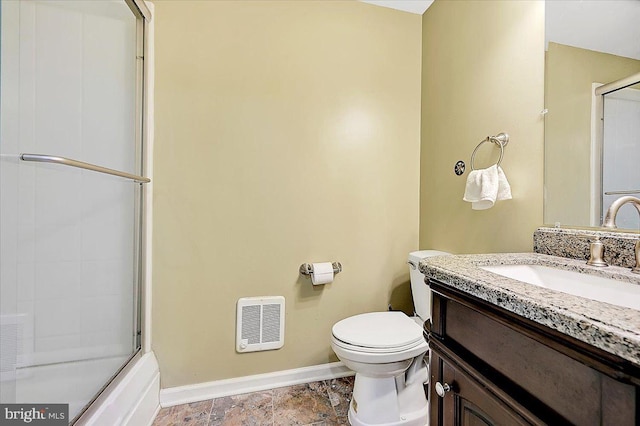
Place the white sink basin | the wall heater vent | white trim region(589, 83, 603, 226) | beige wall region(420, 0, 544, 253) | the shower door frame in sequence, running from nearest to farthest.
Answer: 1. the white sink basin
2. white trim region(589, 83, 603, 226)
3. beige wall region(420, 0, 544, 253)
4. the shower door frame
5. the wall heater vent

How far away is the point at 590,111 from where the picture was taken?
Result: 36.0 inches

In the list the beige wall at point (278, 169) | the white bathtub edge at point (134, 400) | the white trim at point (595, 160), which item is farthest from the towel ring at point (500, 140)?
the white bathtub edge at point (134, 400)

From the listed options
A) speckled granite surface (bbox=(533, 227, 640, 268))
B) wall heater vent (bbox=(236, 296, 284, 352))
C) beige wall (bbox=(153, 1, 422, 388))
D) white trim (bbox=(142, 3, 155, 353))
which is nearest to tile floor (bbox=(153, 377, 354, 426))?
beige wall (bbox=(153, 1, 422, 388))

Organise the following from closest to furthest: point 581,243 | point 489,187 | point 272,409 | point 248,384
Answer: point 581,243 → point 489,187 → point 272,409 → point 248,384

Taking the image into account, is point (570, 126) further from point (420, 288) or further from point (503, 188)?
point (420, 288)

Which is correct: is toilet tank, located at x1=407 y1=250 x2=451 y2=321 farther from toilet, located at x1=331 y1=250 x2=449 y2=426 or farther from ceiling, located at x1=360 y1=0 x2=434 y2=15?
ceiling, located at x1=360 y1=0 x2=434 y2=15

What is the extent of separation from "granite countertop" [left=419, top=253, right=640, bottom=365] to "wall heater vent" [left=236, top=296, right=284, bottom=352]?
1048 mm

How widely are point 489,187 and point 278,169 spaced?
3.50 ft

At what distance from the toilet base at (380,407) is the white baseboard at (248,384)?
0.36m

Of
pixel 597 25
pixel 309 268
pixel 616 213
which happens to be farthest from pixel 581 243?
pixel 309 268

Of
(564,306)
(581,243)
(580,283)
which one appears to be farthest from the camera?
(581,243)

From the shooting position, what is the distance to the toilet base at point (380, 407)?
1.22 metres

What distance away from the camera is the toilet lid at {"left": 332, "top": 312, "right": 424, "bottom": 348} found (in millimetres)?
1153

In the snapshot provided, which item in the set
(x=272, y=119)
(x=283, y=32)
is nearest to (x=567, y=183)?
(x=272, y=119)
